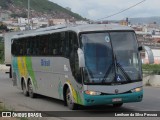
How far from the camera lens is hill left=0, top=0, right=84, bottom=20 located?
117 m

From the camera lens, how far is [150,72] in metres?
27.1

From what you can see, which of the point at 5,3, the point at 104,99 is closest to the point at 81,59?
the point at 104,99

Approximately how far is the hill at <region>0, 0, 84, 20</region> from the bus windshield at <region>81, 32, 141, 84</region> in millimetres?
99630

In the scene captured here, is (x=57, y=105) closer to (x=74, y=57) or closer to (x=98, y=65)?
(x=74, y=57)

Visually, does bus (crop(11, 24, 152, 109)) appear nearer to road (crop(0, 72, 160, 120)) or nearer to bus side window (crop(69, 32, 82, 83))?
bus side window (crop(69, 32, 82, 83))

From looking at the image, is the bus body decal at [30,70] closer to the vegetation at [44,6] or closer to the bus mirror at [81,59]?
the bus mirror at [81,59]

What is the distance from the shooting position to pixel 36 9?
12300 centimetres

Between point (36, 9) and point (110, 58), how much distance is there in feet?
362

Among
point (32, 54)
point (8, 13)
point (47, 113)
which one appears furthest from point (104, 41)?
point (8, 13)

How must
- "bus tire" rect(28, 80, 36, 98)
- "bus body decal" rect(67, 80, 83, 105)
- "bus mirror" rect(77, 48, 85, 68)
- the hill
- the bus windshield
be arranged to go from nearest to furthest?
1. "bus mirror" rect(77, 48, 85, 68)
2. the bus windshield
3. "bus body decal" rect(67, 80, 83, 105)
4. "bus tire" rect(28, 80, 36, 98)
5. the hill

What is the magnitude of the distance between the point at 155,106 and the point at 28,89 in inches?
265

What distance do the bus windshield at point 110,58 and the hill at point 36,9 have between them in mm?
99630

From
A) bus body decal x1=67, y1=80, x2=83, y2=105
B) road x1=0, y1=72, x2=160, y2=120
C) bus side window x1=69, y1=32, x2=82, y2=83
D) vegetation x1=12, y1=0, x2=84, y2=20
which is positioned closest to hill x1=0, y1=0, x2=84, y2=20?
vegetation x1=12, y1=0, x2=84, y2=20

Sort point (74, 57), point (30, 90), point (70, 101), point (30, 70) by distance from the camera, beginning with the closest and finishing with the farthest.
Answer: point (74, 57) < point (70, 101) < point (30, 70) < point (30, 90)
